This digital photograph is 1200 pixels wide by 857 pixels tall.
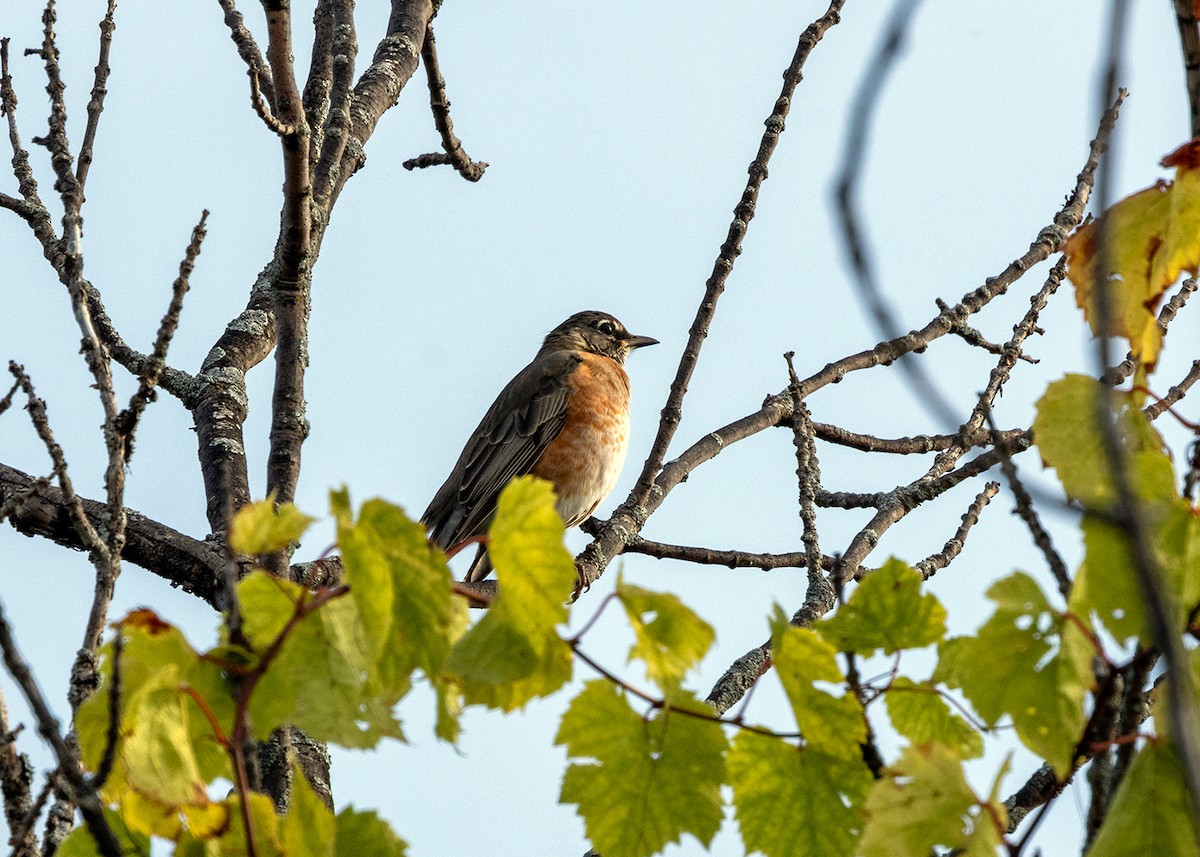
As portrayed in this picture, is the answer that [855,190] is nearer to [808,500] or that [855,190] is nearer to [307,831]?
[307,831]

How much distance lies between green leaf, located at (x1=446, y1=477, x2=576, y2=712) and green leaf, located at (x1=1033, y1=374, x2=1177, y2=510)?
0.71 metres

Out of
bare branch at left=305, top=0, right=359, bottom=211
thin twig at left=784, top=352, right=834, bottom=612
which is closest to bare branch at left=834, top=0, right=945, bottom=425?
thin twig at left=784, top=352, right=834, bottom=612

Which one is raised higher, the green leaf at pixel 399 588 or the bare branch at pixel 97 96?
the bare branch at pixel 97 96

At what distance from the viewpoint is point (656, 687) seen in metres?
1.94

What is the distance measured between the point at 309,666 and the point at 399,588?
0.51ft

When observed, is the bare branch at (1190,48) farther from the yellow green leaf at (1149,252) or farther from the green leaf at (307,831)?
the green leaf at (307,831)

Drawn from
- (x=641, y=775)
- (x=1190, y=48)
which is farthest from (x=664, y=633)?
(x=1190, y=48)

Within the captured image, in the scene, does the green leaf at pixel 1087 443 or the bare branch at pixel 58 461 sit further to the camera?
the bare branch at pixel 58 461

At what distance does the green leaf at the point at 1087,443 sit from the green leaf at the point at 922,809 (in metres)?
0.40

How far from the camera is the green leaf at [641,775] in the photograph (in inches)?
77.4

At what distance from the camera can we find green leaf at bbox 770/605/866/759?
77.2 inches

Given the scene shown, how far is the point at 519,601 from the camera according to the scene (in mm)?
Answer: 1747

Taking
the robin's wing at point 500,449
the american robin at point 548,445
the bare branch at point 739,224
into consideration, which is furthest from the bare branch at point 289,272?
the robin's wing at point 500,449

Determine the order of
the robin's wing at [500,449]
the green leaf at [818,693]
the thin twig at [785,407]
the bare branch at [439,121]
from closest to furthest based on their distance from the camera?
1. the green leaf at [818,693]
2. the thin twig at [785,407]
3. the bare branch at [439,121]
4. the robin's wing at [500,449]
